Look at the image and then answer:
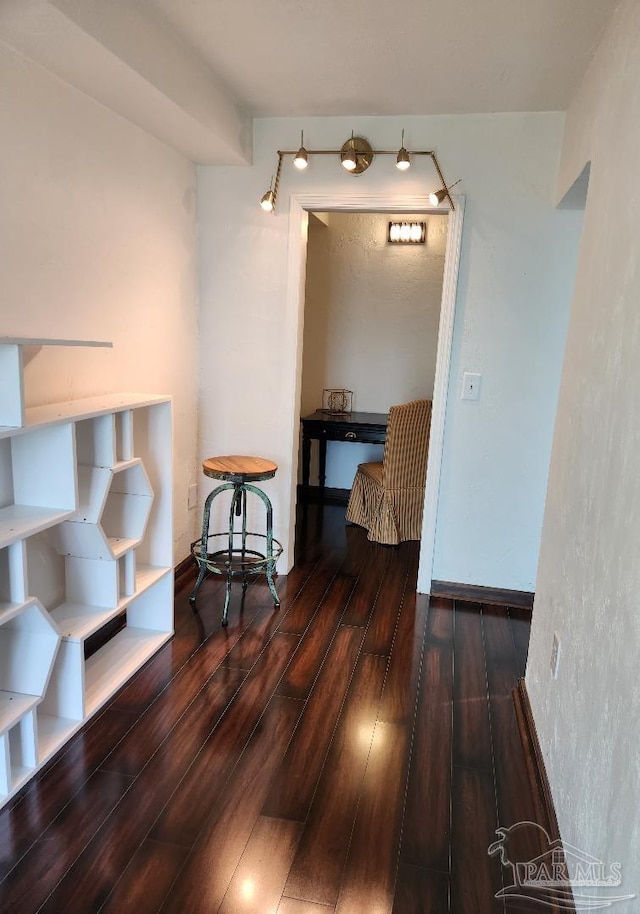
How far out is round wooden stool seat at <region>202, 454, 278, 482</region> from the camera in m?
2.86

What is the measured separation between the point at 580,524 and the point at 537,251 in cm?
174

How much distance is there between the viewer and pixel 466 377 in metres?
3.08

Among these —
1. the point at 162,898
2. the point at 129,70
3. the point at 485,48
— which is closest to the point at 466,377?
the point at 485,48

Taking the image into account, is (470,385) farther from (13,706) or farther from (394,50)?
(13,706)

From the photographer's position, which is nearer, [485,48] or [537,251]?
[485,48]

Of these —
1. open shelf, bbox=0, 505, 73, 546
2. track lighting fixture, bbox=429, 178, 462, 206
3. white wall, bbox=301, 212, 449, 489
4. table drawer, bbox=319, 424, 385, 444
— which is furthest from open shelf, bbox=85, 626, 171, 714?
white wall, bbox=301, 212, 449, 489

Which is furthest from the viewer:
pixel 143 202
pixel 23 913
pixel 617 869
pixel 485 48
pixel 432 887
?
pixel 143 202

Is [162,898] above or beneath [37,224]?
beneath

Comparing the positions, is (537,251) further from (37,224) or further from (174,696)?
(174,696)

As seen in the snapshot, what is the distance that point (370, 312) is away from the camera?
4.77 metres

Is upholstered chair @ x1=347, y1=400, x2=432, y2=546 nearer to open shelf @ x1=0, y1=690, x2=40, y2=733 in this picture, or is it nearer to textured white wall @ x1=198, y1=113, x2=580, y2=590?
textured white wall @ x1=198, y1=113, x2=580, y2=590

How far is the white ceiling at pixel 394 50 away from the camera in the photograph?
78.7 inches

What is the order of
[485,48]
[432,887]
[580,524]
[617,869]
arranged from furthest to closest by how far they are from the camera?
1. [485,48]
2. [580,524]
3. [432,887]
4. [617,869]

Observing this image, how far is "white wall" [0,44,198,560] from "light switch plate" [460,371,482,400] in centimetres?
147
